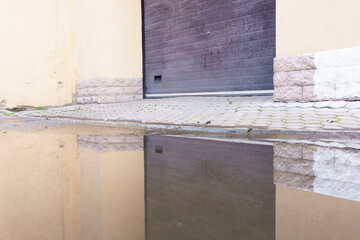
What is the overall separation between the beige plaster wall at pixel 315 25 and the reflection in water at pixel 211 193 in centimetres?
293

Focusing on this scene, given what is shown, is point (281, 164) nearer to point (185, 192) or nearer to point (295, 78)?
point (185, 192)

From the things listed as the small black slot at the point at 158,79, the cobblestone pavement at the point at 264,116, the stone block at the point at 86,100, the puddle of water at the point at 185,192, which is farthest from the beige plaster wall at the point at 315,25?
the stone block at the point at 86,100

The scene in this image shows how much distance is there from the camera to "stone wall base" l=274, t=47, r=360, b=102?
205 inches

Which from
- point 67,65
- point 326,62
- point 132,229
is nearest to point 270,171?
point 132,229

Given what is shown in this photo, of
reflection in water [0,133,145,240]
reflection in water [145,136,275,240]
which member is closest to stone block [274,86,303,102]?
reflection in water [145,136,275,240]

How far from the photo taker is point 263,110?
5.66 meters

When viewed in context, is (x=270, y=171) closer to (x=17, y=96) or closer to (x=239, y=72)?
(x=239, y=72)

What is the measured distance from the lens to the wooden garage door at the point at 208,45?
768 centimetres

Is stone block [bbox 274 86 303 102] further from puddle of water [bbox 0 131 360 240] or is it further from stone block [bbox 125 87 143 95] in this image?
stone block [bbox 125 87 143 95]

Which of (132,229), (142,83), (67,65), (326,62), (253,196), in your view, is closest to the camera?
(132,229)

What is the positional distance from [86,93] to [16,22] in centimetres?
313

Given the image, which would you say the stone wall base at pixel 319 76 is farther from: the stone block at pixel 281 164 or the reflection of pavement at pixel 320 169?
the stone block at pixel 281 164

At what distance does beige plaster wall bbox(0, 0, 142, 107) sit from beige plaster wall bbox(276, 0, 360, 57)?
5665 mm

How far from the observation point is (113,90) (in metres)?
10.4
